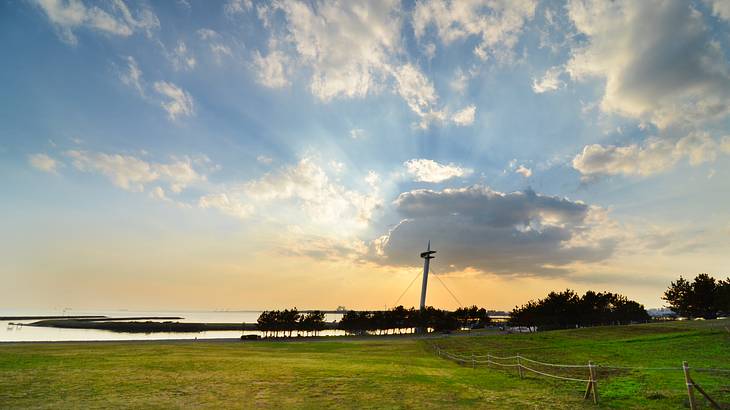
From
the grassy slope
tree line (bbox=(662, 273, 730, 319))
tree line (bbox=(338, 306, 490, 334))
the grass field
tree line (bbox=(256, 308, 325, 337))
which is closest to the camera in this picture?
the grass field

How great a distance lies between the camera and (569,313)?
124312mm

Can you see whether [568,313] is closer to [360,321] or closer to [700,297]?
[700,297]

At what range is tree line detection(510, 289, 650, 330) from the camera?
12562cm

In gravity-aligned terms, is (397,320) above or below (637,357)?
below

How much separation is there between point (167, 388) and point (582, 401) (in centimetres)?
2247

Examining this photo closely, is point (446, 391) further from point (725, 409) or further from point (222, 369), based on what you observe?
point (222, 369)

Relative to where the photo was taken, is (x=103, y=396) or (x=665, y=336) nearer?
(x=103, y=396)

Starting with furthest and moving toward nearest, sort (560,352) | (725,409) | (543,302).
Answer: (543,302) → (560,352) → (725,409)

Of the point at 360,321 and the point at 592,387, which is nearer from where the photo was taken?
the point at 592,387

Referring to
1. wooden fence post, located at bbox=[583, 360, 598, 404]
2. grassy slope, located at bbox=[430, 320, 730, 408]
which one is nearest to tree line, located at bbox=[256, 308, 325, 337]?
grassy slope, located at bbox=[430, 320, 730, 408]

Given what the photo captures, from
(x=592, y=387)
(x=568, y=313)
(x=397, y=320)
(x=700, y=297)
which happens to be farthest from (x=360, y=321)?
(x=592, y=387)

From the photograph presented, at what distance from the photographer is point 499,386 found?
2511 cm

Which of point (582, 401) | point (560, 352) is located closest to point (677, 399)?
point (582, 401)

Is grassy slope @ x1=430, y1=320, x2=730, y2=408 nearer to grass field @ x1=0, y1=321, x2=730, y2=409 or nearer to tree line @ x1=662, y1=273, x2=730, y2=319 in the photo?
grass field @ x1=0, y1=321, x2=730, y2=409
